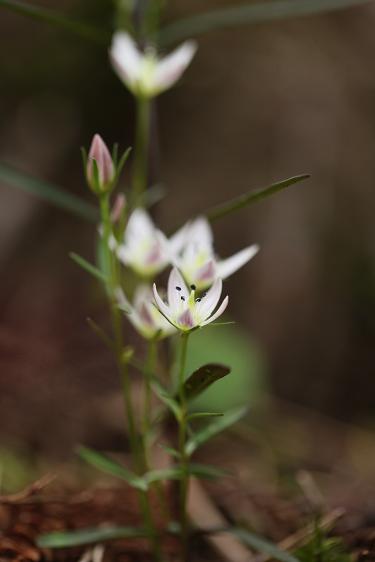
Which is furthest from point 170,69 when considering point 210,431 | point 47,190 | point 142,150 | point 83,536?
point 83,536

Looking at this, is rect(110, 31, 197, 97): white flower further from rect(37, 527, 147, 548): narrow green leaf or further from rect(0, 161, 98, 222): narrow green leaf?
rect(37, 527, 147, 548): narrow green leaf

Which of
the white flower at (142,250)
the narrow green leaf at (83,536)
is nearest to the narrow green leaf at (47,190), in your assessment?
the white flower at (142,250)

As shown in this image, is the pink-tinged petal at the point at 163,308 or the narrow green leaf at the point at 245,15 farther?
the narrow green leaf at the point at 245,15

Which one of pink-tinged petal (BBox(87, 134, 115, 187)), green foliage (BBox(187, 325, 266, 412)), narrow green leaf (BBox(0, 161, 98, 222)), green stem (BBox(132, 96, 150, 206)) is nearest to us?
pink-tinged petal (BBox(87, 134, 115, 187))

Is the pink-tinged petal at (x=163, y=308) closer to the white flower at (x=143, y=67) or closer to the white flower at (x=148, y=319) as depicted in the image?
the white flower at (x=148, y=319)

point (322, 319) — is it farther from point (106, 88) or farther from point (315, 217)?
point (106, 88)

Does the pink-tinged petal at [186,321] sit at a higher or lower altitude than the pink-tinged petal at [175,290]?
lower

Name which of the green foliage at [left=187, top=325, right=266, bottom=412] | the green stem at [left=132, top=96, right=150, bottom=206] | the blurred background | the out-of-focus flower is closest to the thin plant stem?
the out-of-focus flower

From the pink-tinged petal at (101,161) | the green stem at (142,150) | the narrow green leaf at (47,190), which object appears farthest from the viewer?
the green stem at (142,150)
